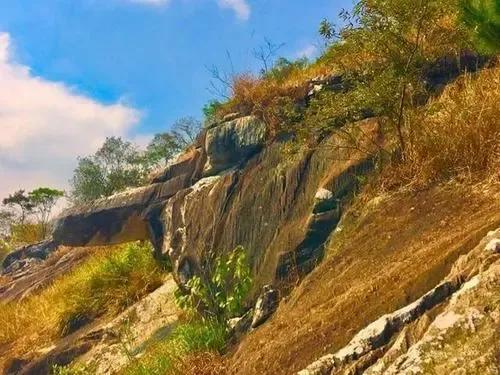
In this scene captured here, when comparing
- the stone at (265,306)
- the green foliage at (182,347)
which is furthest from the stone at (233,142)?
the green foliage at (182,347)

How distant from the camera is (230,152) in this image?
10703 mm

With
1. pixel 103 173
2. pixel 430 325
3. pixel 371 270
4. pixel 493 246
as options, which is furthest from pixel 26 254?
pixel 430 325

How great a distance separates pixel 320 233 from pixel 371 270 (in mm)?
2124

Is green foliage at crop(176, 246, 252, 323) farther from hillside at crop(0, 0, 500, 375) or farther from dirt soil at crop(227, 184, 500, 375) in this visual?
dirt soil at crop(227, 184, 500, 375)

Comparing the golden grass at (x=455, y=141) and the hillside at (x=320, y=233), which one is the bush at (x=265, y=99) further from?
the golden grass at (x=455, y=141)

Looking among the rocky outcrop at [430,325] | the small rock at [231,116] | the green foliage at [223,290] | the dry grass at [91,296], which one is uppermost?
the small rock at [231,116]

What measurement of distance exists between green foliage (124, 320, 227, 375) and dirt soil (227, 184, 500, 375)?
2.13ft

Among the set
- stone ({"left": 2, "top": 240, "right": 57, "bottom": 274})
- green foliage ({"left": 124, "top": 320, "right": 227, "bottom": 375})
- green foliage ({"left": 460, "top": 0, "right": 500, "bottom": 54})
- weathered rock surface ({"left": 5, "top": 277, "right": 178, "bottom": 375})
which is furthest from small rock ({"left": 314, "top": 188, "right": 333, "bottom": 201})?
stone ({"left": 2, "top": 240, "right": 57, "bottom": 274})

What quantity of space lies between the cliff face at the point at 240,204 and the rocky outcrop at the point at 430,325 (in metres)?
3.37

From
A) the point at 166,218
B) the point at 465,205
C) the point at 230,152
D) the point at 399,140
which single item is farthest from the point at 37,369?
the point at 465,205

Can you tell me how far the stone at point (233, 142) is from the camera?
10391 mm

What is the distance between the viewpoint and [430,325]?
3652 mm

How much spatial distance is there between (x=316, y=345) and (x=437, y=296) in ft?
3.48

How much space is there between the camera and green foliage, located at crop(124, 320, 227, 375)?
6.81 meters
